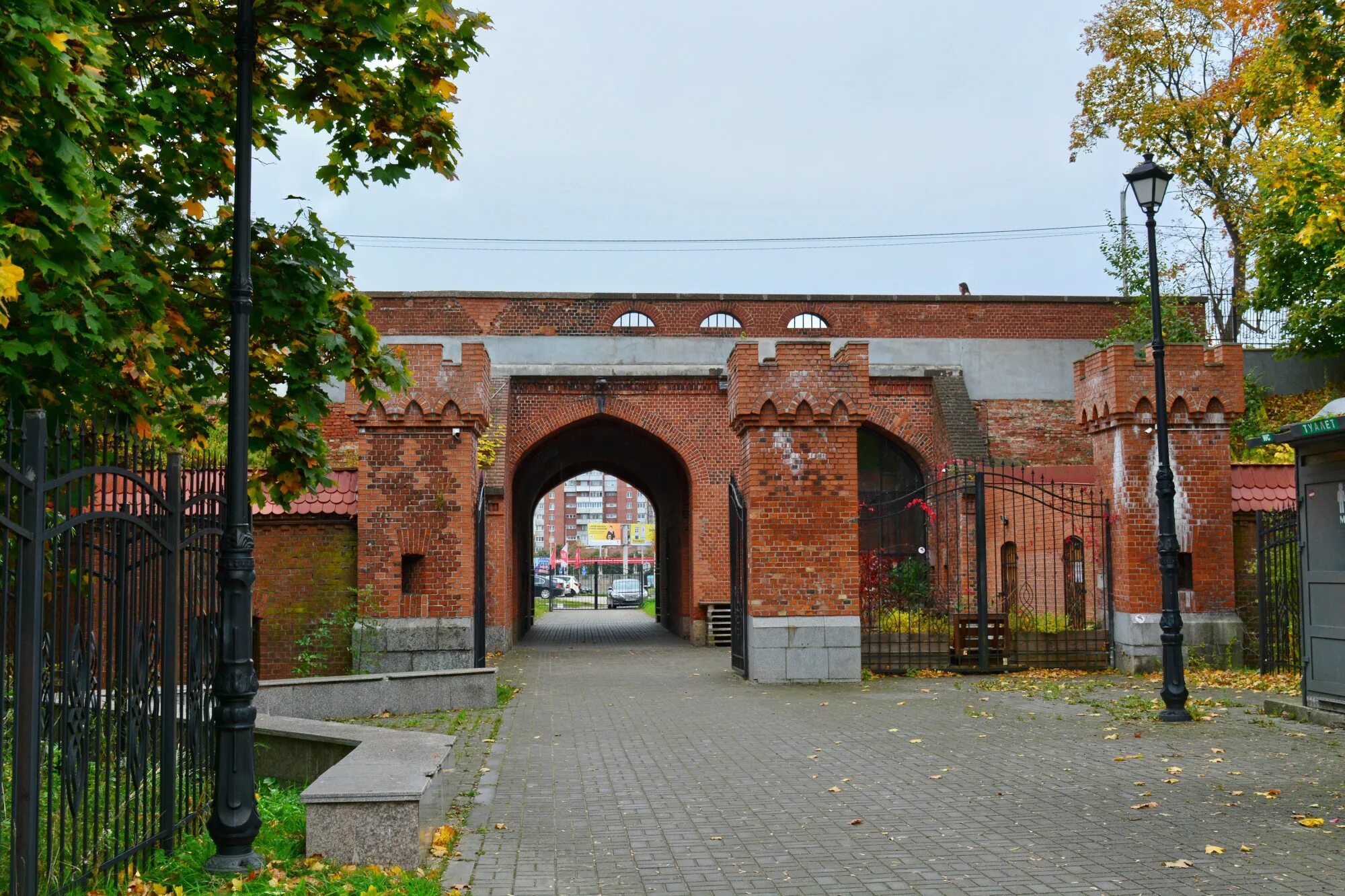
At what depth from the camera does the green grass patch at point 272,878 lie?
535cm

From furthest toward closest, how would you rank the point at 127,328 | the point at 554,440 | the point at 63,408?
the point at 554,440
the point at 63,408
the point at 127,328

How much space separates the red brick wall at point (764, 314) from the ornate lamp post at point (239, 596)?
62.3 feet

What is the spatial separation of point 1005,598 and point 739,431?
5588 millimetres

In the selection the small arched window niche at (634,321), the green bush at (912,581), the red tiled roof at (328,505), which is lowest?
the green bush at (912,581)

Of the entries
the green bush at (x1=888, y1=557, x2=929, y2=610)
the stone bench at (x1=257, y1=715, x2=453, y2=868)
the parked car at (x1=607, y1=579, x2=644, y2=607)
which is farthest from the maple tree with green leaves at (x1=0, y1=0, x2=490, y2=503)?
the parked car at (x1=607, y1=579, x2=644, y2=607)

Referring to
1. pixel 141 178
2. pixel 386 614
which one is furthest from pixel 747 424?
pixel 141 178

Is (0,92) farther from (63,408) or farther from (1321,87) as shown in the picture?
(1321,87)

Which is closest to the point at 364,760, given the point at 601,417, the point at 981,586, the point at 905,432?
the point at 981,586

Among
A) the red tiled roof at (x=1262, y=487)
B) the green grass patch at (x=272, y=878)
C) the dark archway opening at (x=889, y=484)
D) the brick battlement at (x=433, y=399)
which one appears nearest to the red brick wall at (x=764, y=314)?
the dark archway opening at (x=889, y=484)

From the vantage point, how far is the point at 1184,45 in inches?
1153

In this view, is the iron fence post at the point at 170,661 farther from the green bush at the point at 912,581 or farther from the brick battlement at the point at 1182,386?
the green bush at the point at 912,581

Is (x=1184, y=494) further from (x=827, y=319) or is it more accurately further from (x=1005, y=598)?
(x=827, y=319)

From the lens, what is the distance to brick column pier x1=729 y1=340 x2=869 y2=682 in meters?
14.8

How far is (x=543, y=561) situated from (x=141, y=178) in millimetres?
105726
